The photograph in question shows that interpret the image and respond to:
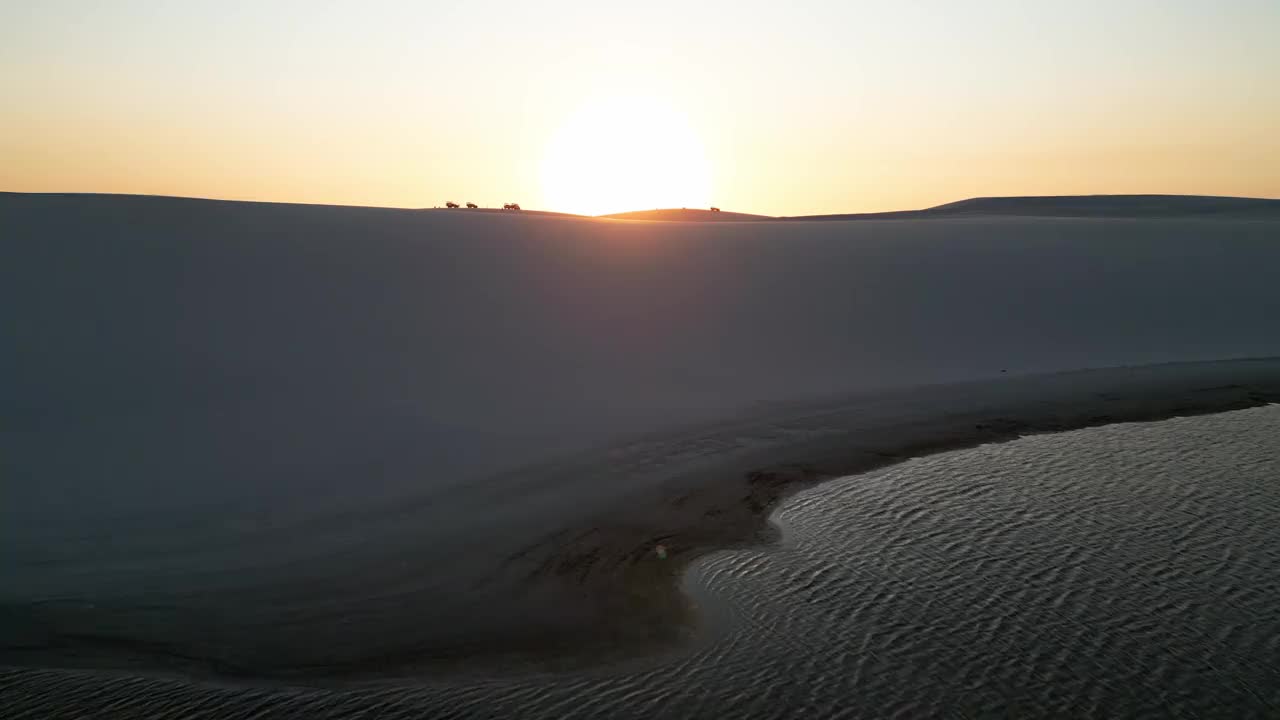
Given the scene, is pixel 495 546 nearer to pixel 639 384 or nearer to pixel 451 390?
pixel 451 390

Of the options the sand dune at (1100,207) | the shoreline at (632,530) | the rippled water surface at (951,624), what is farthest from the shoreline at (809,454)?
the sand dune at (1100,207)

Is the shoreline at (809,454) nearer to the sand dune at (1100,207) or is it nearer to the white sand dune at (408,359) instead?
the white sand dune at (408,359)

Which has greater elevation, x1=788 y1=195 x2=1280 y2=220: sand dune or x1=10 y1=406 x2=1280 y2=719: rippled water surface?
x1=788 y1=195 x2=1280 y2=220: sand dune

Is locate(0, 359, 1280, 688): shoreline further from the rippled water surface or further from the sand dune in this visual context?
the sand dune

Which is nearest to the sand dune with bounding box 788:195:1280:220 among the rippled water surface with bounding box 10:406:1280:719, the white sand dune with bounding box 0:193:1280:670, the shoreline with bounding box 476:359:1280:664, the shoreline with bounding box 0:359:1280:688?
the white sand dune with bounding box 0:193:1280:670

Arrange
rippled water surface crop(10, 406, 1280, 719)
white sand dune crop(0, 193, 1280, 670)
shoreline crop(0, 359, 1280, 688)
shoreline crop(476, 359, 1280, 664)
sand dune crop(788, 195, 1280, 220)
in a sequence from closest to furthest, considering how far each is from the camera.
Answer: rippled water surface crop(10, 406, 1280, 719) → shoreline crop(0, 359, 1280, 688) → shoreline crop(476, 359, 1280, 664) → white sand dune crop(0, 193, 1280, 670) → sand dune crop(788, 195, 1280, 220)

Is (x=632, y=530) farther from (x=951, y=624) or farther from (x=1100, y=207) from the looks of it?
(x=1100, y=207)

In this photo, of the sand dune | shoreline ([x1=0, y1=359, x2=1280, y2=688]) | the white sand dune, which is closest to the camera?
shoreline ([x1=0, y1=359, x2=1280, y2=688])
